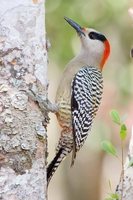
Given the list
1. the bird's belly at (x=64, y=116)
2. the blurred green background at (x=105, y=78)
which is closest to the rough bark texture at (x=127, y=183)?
the bird's belly at (x=64, y=116)

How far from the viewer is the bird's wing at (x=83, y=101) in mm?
5371

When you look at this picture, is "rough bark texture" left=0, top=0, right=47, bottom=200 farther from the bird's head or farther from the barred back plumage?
the bird's head

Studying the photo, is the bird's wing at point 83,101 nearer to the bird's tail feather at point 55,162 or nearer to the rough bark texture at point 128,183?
the bird's tail feather at point 55,162

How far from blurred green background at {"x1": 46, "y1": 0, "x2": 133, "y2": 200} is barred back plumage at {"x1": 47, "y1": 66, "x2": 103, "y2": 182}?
294 centimetres

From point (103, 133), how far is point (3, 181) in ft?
17.6

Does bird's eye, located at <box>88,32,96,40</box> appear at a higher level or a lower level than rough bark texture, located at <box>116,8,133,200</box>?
higher

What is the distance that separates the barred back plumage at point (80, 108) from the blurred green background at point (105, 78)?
2942 millimetres

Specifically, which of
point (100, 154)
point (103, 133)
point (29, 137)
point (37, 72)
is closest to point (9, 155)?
point (29, 137)

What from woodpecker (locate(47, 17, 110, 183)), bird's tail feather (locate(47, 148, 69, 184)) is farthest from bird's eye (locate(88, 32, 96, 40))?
bird's tail feather (locate(47, 148, 69, 184))

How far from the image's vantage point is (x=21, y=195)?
3598 millimetres

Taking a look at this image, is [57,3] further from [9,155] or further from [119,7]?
[9,155]

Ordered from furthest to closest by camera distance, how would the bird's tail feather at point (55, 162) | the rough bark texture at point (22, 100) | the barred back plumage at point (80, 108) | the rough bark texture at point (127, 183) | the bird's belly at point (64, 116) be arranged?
the bird's belly at point (64, 116)
the barred back plumage at point (80, 108)
the bird's tail feather at point (55, 162)
the rough bark texture at point (127, 183)
the rough bark texture at point (22, 100)

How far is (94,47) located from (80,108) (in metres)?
0.67

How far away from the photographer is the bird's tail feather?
4.96 metres
